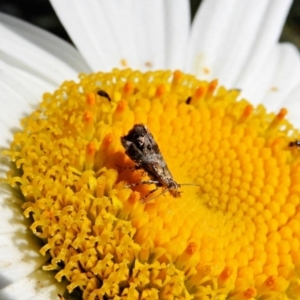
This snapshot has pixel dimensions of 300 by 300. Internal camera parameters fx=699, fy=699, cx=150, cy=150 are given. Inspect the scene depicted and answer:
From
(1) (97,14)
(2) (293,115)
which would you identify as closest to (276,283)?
(2) (293,115)

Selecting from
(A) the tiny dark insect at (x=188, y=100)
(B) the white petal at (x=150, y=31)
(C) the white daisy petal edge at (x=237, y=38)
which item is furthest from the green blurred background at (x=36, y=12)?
(A) the tiny dark insect at (x=188, y=100)

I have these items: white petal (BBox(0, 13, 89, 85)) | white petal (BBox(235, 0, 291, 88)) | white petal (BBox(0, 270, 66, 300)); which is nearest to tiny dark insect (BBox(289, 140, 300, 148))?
white petal (BBox(235, 0, 291, 88))

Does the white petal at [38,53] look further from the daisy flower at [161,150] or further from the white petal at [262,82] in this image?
the white petal at [262,82]

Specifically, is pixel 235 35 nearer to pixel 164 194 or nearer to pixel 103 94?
pixel 103 94

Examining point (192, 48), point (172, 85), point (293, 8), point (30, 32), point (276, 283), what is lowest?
point (276, 283)

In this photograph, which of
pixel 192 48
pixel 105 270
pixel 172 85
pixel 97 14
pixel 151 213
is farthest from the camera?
pixel 192 48

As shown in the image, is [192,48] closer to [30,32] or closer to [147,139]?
[30,32]
